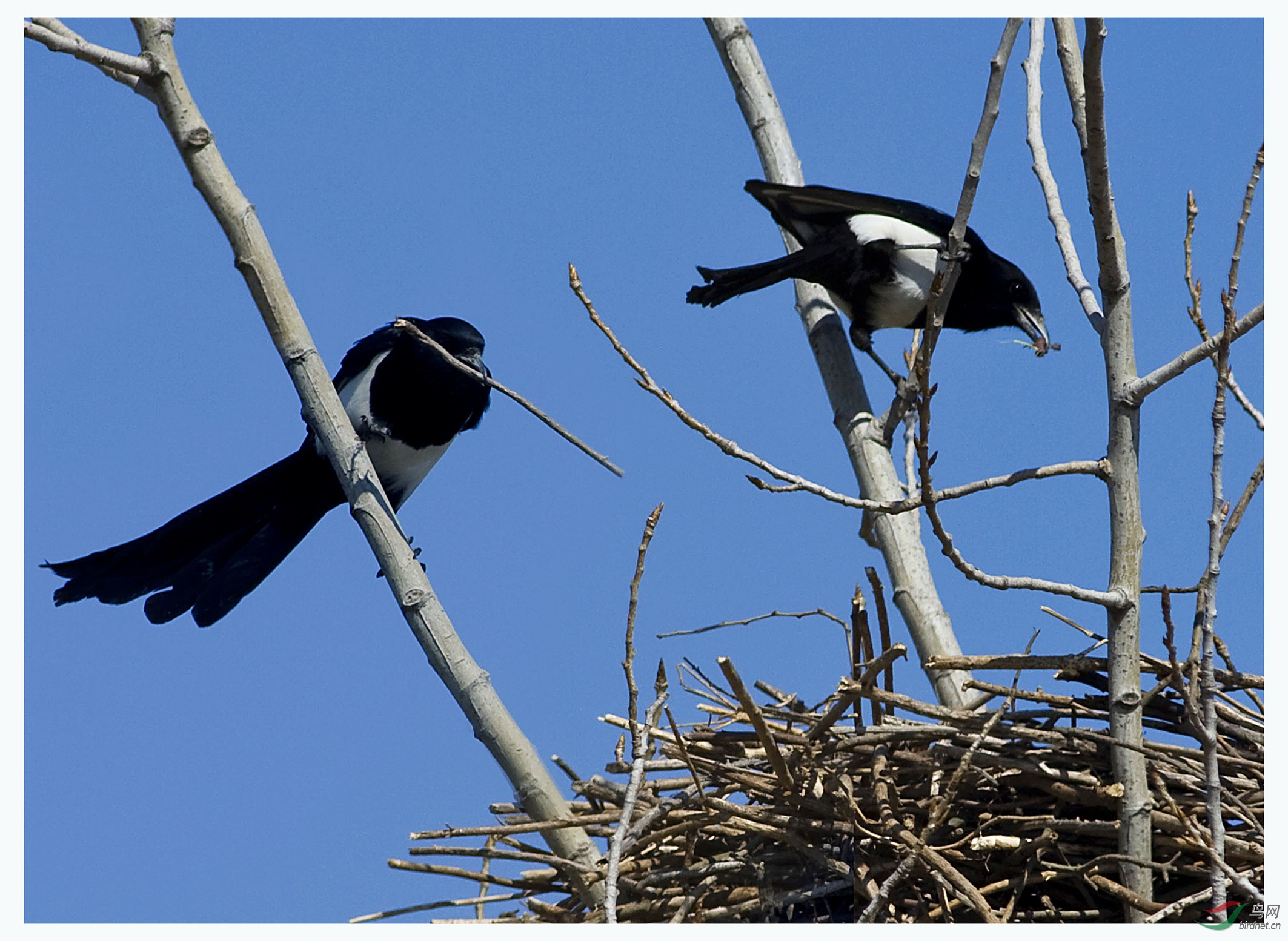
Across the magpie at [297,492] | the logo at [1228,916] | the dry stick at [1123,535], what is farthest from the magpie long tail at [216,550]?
the logo at [1228,916]

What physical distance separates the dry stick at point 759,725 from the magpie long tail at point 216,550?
2.07m

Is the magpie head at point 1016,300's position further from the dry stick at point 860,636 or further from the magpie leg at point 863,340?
the dry stick at point 860,636

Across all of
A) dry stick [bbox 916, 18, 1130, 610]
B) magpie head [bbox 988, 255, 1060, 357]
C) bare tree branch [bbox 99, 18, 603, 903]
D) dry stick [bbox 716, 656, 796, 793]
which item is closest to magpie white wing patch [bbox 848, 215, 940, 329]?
magpie head [bbox 988, 255, 1060, 357]

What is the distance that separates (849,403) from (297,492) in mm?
2184

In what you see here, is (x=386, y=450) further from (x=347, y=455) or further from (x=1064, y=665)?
(x=1064, y=665)

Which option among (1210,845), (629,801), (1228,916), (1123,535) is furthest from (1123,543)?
(629,801)

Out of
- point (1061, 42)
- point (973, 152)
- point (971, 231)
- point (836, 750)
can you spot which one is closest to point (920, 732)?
point (836, 750)

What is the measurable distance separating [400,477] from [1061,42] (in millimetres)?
3376

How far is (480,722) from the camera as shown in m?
3.17

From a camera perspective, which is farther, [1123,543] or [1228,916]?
[1123,543]

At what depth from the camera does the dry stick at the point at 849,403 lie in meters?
4.54

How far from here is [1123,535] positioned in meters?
3.13

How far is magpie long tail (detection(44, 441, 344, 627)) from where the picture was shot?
166 inches

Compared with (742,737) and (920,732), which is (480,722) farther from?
(920,732)
